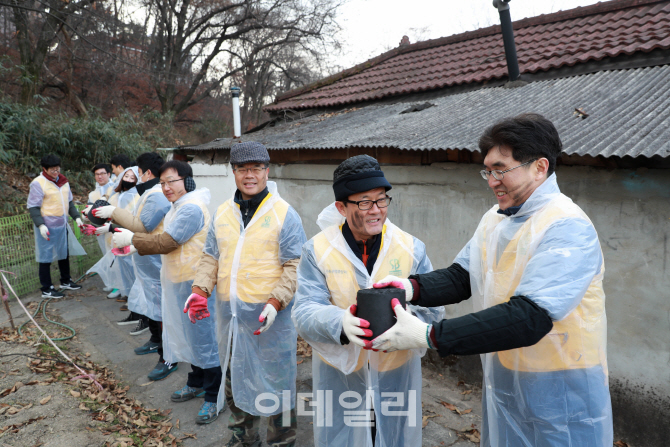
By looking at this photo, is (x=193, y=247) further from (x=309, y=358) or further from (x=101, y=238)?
(x=101, y=238)

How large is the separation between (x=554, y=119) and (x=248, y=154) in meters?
2.87

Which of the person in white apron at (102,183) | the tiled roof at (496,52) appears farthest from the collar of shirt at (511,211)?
the person in white apron at (102,183)

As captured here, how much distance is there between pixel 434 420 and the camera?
11.9 ft

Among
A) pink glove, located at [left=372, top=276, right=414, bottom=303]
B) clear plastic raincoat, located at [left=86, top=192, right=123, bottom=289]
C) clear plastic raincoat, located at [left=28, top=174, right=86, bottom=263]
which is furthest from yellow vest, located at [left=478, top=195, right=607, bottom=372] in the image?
clear plastic raincoat, located at [left=28, top=174, right=86, bottom=263]

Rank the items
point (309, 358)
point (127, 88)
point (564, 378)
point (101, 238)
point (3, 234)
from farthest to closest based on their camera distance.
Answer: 1. point (127, 88)
2. point (101, 238)
3. point (3, 234)
4. point (309, 358)
5. point (564, 378)

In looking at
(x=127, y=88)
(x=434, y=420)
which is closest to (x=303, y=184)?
(x=434, y=420)

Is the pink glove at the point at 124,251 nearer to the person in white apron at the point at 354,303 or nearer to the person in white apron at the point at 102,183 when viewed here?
the person in white apron at the point at 354,303

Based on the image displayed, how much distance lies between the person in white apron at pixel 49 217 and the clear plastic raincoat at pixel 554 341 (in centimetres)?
688

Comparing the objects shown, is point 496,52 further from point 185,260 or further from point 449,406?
point 185,260

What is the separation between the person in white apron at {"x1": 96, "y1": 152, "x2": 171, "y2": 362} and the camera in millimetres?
4211

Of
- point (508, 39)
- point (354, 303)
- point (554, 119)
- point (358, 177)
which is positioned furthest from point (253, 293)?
point (508, 39)

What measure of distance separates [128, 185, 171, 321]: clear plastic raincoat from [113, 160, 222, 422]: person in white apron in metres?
0.33

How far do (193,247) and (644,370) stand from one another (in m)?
3.71

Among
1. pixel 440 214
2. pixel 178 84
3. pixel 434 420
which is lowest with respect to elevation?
pixel 434 420
